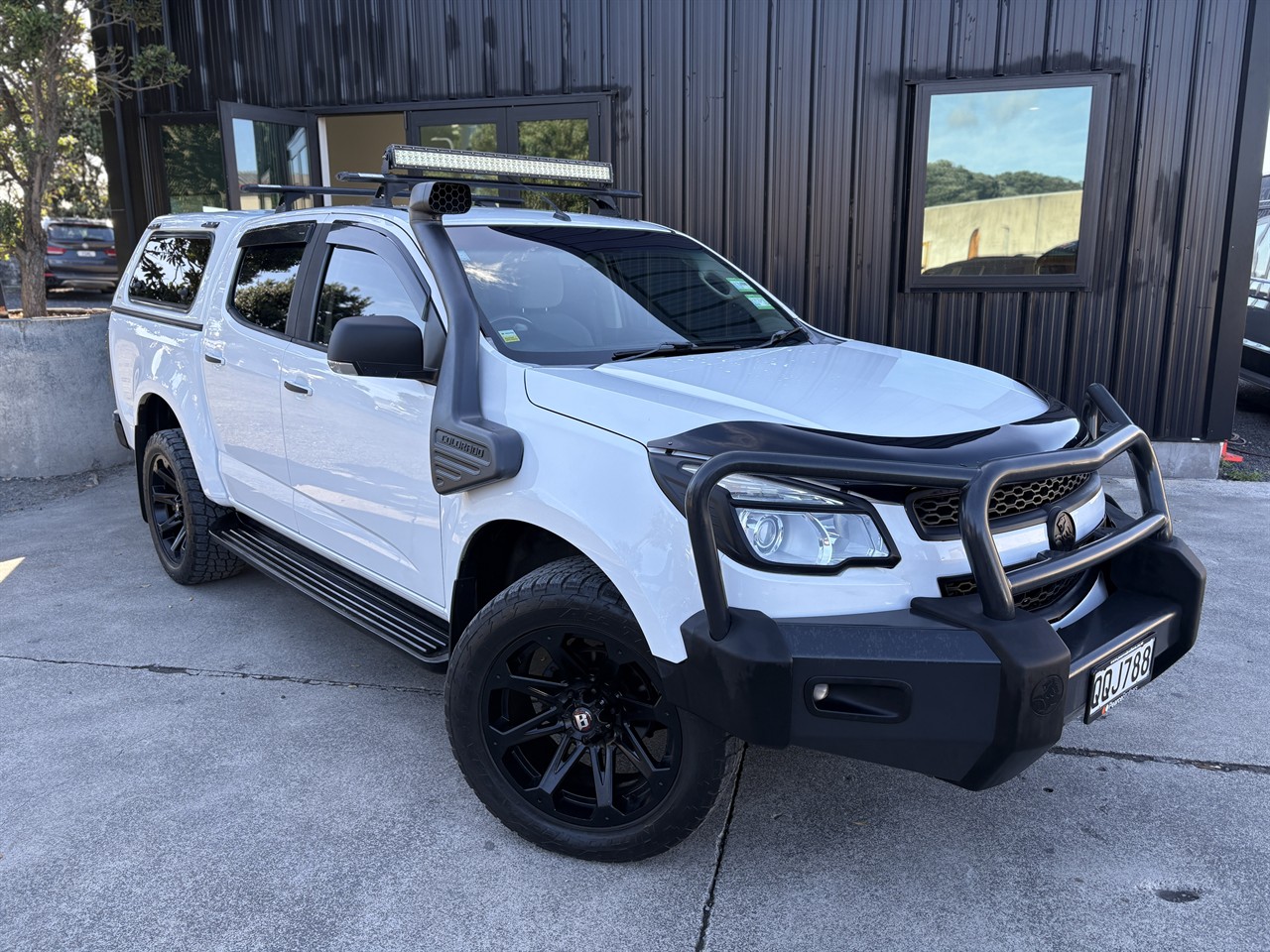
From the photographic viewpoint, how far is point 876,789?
10.1 ft

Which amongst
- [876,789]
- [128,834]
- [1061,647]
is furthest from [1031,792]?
[128,834]

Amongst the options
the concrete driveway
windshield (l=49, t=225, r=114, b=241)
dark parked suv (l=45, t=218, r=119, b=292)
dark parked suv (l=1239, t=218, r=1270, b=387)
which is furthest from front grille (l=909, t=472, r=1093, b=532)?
windshield (l=49, t=225, r=114, b=241)

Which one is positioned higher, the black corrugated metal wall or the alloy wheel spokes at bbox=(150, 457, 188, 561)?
the black corrugated metal wall

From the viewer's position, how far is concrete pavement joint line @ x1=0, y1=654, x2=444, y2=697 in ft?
12.5

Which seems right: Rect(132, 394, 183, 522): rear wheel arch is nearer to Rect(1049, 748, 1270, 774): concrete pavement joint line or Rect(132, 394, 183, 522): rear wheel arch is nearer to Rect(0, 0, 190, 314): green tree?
Rect(0, 0, 190, 314): green tree

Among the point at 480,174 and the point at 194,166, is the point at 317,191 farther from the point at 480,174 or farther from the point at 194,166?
the point at 194,166

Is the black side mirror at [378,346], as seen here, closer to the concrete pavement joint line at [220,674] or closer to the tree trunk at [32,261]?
the concrete pavement joint line at [220,674]

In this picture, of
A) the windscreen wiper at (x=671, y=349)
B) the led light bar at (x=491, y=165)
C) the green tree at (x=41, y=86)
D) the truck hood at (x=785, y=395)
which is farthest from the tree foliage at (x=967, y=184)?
the green tree at (x=41, y=86)

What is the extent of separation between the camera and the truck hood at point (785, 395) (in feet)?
8.13

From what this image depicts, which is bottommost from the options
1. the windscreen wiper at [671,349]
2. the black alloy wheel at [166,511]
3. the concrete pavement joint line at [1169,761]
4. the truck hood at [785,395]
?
the concrete pavement joint line at [1169,761]

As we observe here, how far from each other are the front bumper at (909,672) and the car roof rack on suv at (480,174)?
1.77m

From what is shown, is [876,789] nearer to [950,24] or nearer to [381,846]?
[381,846]

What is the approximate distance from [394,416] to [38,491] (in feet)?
16.8

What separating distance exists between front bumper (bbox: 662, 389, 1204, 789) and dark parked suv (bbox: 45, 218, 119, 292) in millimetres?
19138
